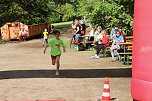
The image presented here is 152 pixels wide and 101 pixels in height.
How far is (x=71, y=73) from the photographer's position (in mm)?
14367

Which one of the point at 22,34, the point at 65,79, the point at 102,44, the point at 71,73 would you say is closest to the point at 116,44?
the point at 102,44

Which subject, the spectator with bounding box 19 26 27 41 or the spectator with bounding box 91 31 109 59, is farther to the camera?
the spectator with bounding box 19 26 27 41

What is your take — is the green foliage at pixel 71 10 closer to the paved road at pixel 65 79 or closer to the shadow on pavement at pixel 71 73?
the paved road at pixel 65 79

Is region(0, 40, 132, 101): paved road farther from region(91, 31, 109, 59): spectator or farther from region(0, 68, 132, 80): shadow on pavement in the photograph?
region(91, 31, 109, 59): spectator

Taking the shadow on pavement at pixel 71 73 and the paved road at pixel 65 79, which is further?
the shadow on pavement at pixel 71 73

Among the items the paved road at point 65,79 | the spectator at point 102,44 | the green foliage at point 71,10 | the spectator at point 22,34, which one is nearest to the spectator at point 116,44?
the paved road at point 65,79

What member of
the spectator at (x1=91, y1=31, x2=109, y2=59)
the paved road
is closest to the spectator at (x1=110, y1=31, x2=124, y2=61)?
the paved road

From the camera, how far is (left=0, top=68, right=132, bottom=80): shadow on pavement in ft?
44.9

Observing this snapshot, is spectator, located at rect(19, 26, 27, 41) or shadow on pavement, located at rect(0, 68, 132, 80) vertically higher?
spectator, located at rect(19, 26, 27, 41)

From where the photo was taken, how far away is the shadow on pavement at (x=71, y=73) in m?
13.7

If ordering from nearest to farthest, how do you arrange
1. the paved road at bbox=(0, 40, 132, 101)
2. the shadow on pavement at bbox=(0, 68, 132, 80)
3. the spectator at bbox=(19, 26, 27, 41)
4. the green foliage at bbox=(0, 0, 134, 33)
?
the paved road at bbox=(0, 40, 132, 101), the shadow on pavement at bbox=(0, 68, 132, 80), the green foliage at bbox=(0, 0, 134, 33), the spectator at bbox=(19, 26, 27, 41)

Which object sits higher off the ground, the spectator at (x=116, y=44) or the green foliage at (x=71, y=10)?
the green foliage at (x=71, y=10)

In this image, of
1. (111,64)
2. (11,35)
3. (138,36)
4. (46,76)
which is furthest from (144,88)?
(11,35)

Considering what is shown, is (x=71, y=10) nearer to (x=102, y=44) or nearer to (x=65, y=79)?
(x=102, y=44)
